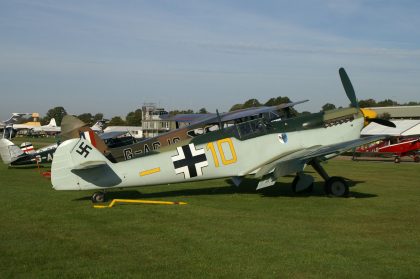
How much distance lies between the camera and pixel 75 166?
31.1 feet

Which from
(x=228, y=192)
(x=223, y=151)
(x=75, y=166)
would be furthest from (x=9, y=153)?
(x=223, y=151)

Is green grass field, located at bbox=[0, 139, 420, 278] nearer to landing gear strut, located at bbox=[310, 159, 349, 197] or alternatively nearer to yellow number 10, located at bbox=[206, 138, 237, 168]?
landing gear strut, located at bbox=[310, 159, 349, 197]

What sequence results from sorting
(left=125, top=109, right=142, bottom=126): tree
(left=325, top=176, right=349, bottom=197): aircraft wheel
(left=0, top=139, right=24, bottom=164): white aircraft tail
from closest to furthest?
(left=325, top=176, right=349, bottom=197): aircraft wheel
(left=0, top=139, right=24, bottom=164): white aircraft tail
(left=125, top=109, right=142, bottom=126): tree

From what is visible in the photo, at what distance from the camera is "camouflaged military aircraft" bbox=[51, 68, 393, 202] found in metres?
9.59

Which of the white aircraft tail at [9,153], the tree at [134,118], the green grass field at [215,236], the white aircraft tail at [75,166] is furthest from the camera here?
the tree at [134,118]

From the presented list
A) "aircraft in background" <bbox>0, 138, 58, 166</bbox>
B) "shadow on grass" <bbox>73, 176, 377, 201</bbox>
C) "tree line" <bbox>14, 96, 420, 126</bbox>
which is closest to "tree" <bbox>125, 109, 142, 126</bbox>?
"tree line" <bbox>14, 96, 420, 126</bbox>

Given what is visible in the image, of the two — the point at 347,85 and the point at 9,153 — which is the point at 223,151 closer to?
the point at 347,85

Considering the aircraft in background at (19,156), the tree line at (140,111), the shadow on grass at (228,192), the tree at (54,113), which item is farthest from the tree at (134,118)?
the shadow on grass at (228,192)

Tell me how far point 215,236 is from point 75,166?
13.7ft

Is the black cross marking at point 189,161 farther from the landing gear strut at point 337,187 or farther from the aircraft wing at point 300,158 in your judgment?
the landing gear strut at point 337,187

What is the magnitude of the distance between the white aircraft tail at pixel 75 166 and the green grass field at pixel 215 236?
48cm

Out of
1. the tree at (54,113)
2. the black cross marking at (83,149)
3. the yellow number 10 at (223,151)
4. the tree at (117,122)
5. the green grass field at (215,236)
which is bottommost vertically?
the green grass field at (215,236)

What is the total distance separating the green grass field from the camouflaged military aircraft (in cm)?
55

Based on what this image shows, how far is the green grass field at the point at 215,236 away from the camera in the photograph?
16.7ft
